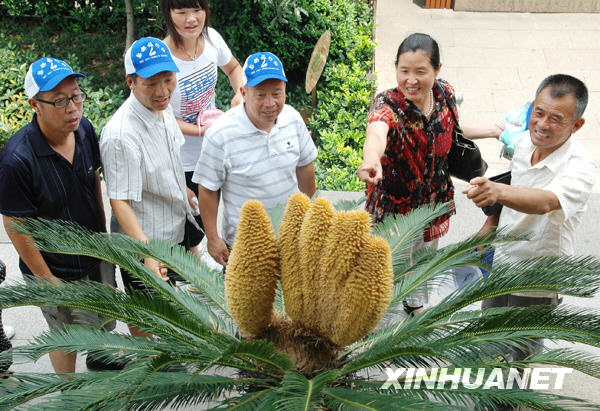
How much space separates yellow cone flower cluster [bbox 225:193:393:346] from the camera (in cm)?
220

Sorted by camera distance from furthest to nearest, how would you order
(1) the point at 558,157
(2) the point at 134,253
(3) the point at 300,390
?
(1) the point at 558,157 < (2) the point at 134,253 < (3) the point at 300,390

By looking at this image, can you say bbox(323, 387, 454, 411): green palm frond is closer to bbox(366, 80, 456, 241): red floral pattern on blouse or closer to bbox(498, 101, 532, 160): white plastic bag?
bbox(366, 80, 456, 241): red floral pattern on blouse

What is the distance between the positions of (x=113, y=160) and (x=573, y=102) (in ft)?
7.35

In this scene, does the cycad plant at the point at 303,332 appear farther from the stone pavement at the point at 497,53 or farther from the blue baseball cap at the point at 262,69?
the stone pavement at the point at 497,53

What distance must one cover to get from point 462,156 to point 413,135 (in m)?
0.46

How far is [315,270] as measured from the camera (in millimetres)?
2295

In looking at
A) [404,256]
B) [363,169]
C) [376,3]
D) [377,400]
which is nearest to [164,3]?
[363,169]

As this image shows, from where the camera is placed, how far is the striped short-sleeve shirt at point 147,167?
129 inches

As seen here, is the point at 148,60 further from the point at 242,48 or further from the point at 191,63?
the point at 242,48

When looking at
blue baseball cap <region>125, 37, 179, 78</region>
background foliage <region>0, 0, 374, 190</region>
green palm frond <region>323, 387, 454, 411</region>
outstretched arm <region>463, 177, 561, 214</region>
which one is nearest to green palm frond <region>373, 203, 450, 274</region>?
outstretched arm <region>463, 177, 561, 214</region>

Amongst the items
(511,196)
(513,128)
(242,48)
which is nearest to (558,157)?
(511,196)

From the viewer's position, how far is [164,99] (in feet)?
11.2

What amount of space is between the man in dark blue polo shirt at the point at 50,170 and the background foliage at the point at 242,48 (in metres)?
3.12

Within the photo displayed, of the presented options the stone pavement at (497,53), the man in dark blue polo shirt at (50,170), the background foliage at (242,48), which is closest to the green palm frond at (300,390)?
the man in dark blue polo shirt at (50,170)
